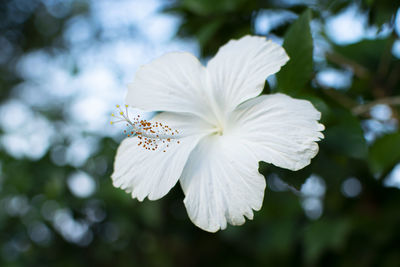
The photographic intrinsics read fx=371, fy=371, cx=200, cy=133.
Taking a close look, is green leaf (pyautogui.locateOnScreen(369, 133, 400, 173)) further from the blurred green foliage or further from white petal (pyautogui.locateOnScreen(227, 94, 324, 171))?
white petal (pyautogui.locateOnScreen(227, 94, 324, 171))

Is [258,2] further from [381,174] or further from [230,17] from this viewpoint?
[381,174]

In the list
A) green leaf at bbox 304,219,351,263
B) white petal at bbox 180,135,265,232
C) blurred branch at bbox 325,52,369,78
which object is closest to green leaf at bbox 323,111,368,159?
white petal at bbox 180,135,265,232

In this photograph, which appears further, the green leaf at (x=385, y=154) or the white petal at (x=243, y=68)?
the green leaf at (x=385, y=154)

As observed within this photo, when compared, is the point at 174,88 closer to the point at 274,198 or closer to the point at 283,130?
the point at 283,130

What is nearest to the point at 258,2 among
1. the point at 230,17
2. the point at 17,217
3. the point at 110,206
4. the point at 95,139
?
the point at 230,17

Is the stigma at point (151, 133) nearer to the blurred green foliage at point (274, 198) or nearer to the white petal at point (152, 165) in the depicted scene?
the white petal at point (152, 165)

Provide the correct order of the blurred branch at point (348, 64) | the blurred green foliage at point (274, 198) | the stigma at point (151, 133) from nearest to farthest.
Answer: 1. the stigma at point (151, 133)
2. the blurred green foliage at point (274, 198)
3. the blurred branch at point (348, 64)

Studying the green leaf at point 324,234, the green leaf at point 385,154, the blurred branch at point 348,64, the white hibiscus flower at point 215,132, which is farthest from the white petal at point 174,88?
the green leaf at point 324,234
